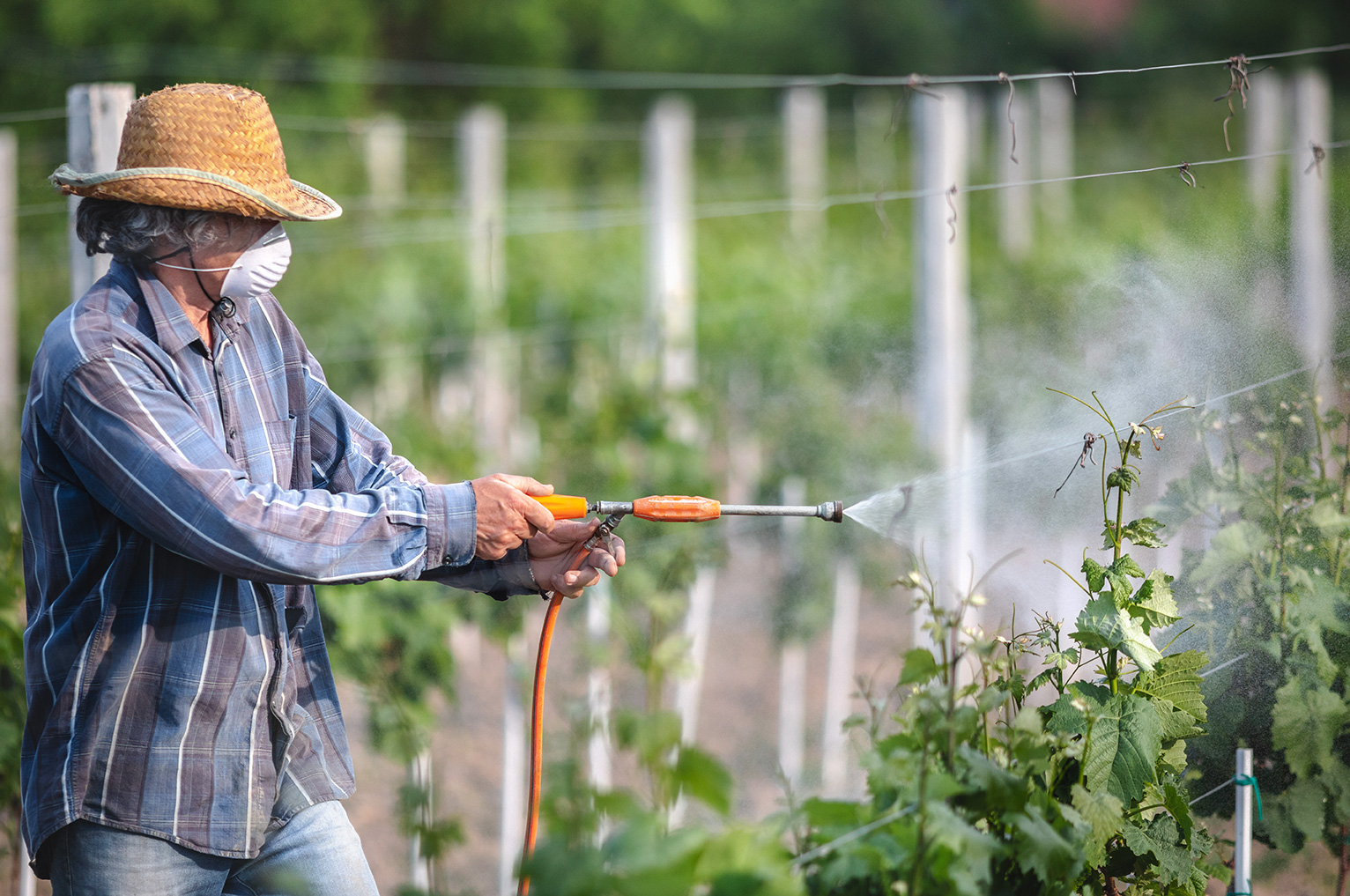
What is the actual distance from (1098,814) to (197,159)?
191 cm

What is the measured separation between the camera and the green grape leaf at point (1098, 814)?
6.68ft

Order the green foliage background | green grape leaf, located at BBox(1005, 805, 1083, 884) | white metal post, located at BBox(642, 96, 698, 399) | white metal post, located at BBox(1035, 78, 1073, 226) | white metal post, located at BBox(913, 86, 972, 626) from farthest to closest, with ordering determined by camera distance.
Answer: white metal post, located at BBox(1035, 78, 1073, 226)
white metal post, located at BBox(642, 96, 698, 399)
white metal post, located at BBox(913, 86, 972, 626)
the green foliage background
green grape leaf, located at BBox(1005, 805, 1083, 884)

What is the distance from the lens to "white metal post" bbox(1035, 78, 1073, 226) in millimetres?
15938

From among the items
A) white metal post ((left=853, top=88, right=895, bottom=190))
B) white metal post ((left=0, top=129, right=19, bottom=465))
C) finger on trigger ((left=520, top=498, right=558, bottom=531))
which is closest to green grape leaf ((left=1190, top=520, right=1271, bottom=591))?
finger on trigger ((left=520, top=498, right=558, bottom=531))

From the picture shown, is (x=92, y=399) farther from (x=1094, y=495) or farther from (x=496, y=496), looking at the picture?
(x=1094, y=495)

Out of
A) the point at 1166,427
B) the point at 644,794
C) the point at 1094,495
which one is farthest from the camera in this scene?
the point at 1094,495

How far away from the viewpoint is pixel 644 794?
171 centimetres

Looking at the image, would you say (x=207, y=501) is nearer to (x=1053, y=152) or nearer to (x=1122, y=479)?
(x=1122, y=479)

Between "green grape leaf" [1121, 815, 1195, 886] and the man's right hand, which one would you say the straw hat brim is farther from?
"green grape leaf" [1121, 815, 1195, 886]

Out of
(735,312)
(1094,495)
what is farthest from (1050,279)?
(1094,495)

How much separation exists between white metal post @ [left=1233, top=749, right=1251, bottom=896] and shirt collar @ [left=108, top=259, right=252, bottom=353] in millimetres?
2023

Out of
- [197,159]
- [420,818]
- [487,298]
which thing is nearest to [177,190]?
[197,159]

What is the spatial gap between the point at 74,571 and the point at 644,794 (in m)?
1.05

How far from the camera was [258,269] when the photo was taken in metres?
2.13
